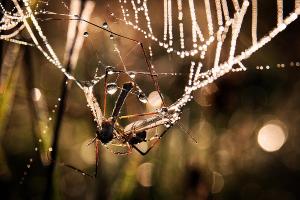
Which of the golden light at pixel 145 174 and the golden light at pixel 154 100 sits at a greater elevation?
the golden light at pixel 154 100

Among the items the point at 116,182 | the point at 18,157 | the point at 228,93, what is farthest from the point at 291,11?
the point at 18,157

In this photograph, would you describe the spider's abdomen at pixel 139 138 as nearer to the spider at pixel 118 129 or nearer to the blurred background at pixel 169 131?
the spider at pixel 118 129

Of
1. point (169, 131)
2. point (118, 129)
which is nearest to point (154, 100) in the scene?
point (169, 131)

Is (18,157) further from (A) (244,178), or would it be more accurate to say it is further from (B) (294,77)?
(B) (294,77)

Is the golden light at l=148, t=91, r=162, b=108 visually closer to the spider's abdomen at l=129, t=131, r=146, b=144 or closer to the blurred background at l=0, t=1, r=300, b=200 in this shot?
the blurred background at l=0, t=1, r=300, b=200

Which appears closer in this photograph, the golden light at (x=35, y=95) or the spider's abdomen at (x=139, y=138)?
the spider's abdomen at (x=139, y=138)

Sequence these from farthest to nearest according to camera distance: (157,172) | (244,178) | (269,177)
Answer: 1. (269,177)
2. (244,178)
3. (157,172)

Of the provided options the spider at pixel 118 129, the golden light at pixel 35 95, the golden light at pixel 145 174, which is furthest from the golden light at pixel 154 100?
the spider at pixel 118 129

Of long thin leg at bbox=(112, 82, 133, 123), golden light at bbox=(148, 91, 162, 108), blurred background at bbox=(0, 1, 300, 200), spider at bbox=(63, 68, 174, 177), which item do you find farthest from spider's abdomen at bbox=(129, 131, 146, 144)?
golden light at bbox=(148, 91, 162, 108)
